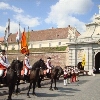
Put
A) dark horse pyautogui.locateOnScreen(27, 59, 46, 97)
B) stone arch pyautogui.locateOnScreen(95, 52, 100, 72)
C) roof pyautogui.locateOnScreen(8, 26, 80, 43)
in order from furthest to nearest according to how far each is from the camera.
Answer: roof pyautogui.locateOnScreen(8, 26, 80, 43) → stone arch pyautogui.locateOnScreen(95, 52, 100, 72) → dark horse pyautogui.locateOnScreen(27, 59, 46, 97)

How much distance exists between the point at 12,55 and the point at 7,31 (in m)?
22.5

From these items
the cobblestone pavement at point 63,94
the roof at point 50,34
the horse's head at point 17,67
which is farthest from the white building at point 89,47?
the horse's head at point 17,67

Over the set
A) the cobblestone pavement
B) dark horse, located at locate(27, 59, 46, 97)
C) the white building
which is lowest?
the cobblestone pavement

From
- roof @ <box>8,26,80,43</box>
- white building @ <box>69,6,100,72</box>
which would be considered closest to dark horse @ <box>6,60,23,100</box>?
white building @ <box>69,6,100,72</box>

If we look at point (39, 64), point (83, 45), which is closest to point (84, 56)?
point (83, 45)

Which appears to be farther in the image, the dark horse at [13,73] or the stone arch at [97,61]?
the stone arch at [97,61]

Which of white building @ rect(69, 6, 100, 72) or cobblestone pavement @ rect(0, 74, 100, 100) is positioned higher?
white building @ rect(69, 6, 100, 72)

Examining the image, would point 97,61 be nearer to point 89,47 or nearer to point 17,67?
point 89,47

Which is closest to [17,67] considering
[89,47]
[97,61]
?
[89,47]

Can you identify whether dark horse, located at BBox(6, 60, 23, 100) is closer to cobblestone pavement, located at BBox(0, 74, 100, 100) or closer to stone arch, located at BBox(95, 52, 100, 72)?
cobblestone pavement, located at BBox(0, 74, 100, 100)

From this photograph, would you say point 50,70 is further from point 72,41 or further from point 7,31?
point 72,41

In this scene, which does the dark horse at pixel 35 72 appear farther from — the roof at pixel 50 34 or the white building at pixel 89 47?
the roof at pixel 50 34

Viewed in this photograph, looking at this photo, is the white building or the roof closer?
the white building

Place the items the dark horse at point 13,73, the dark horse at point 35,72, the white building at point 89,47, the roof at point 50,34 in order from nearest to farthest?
the dark horse at point 13,73 → the dark horse at point 35,72 → the white building at point 89,47 → the roof at point 50,34
